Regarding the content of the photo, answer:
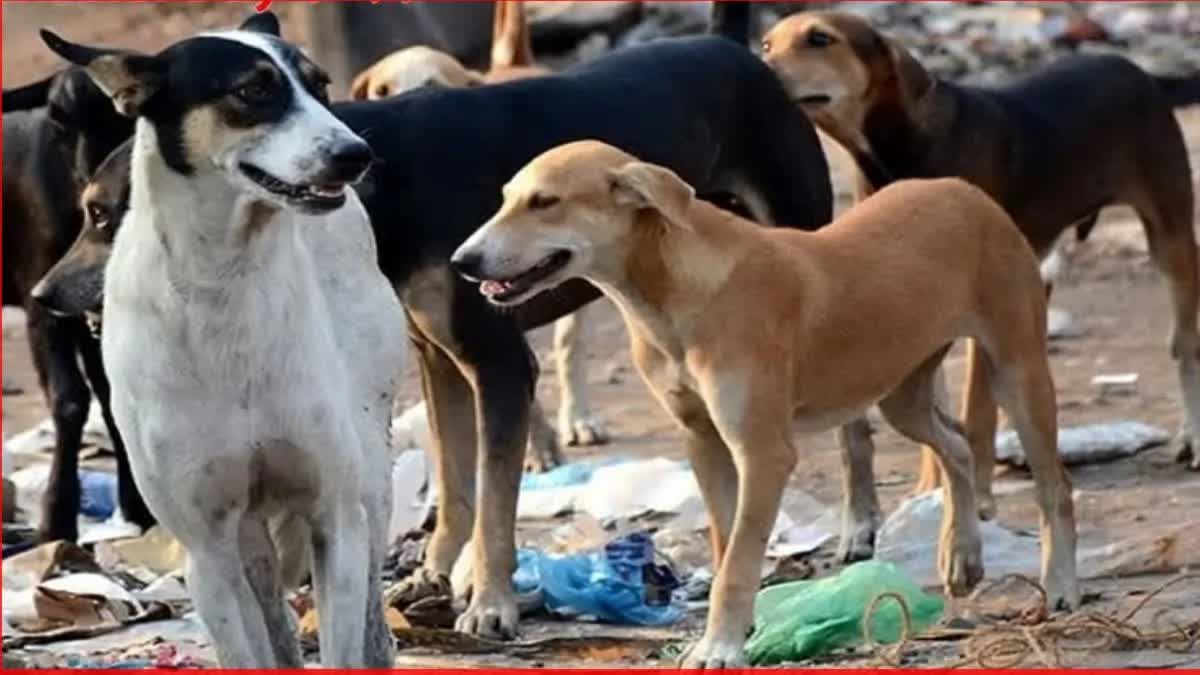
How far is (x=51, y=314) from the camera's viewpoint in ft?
28.8

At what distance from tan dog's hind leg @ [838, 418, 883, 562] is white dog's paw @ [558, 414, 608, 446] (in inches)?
77.4

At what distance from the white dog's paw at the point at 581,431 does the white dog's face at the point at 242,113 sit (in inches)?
185

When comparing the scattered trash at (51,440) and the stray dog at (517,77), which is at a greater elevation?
the stray dog at (517,77)

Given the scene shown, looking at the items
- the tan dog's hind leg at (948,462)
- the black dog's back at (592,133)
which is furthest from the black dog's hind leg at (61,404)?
the tan dog's hind leg at (948,462)

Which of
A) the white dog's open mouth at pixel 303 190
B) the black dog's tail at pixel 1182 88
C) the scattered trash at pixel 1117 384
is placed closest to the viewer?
the white dog's open mouth at pixel 303 190

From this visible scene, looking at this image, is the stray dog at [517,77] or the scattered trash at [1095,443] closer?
the scattered trash at [1095,443]

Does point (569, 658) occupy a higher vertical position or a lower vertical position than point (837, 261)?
lower

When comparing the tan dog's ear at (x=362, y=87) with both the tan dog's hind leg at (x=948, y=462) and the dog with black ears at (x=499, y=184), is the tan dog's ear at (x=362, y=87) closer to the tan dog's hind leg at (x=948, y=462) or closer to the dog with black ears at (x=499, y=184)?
the dog with black ears at (x=499, y=184)

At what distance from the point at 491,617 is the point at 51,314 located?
1.93 m

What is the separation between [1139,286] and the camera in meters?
13.0

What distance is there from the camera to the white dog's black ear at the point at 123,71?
229 inches

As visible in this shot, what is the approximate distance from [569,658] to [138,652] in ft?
3.33

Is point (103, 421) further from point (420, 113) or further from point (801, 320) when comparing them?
point (801, 320)

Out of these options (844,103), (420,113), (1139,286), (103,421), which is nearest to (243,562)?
(420,113)
